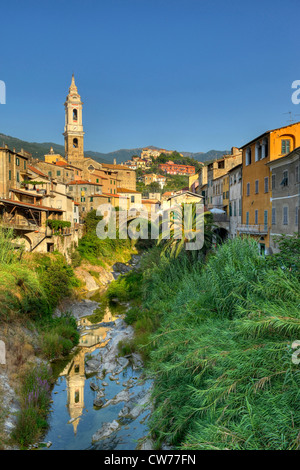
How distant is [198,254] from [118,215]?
34445 mm

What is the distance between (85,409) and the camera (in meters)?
12.8

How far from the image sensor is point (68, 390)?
14.1 metres

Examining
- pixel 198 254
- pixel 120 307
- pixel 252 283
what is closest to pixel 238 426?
pixel 252 283

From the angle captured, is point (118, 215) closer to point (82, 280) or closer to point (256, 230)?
point (82, 280)

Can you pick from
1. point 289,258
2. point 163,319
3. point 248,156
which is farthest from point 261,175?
point 289,258

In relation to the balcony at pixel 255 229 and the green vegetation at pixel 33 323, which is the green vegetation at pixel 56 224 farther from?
the balcony at pixel 255 229

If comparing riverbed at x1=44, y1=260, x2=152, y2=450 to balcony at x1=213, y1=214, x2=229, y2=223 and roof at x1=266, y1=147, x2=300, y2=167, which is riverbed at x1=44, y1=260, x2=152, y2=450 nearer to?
roof at x1=266, y1=147, x2=300, y2=167

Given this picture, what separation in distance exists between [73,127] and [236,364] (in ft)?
252

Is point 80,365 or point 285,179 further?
point 285,179

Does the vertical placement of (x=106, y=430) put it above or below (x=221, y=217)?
below

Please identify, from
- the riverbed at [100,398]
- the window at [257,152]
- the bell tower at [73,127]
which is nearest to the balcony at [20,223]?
the riverbed at [100,398]

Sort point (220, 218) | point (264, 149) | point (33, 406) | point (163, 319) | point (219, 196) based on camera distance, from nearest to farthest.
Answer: point (33, 406)
point (163, 319)
point (264, 149)
point (220, 218)
point (219, 196)

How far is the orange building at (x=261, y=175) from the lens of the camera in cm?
2334

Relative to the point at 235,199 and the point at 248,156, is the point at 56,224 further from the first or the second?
the point at 248,156
